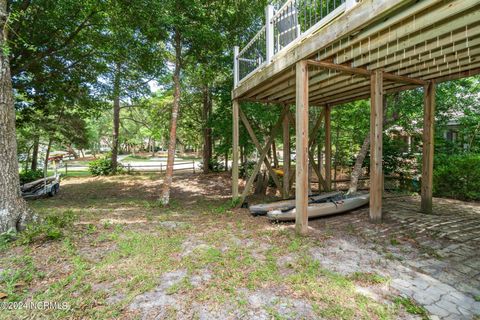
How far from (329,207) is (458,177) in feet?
14.9

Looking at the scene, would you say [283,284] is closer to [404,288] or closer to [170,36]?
[404,288]

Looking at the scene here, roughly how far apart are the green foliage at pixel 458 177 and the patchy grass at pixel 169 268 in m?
5.70

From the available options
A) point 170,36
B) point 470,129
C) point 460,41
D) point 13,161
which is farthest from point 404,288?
point 470,129

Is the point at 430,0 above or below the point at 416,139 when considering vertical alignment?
above

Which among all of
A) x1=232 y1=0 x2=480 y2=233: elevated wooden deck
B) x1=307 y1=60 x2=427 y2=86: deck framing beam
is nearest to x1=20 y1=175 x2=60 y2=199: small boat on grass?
x1=232 y1=0 x2=480 y2=233: elevated wooden deck

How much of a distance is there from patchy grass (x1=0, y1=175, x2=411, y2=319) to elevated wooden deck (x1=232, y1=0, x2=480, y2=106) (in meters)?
2.93

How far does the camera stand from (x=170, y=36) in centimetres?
682

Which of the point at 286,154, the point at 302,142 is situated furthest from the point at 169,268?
the point at 286,154

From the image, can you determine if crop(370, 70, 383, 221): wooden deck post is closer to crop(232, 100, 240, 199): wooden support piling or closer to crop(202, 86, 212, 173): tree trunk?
crop(232, 100, 240, 199): wooden support piling

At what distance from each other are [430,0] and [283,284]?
328cm

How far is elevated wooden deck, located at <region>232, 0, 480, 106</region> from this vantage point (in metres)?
2.64

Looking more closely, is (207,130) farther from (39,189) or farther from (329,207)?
(329,207)

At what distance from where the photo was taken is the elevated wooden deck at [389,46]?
8.66 feet

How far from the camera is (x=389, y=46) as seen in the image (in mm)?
3471
